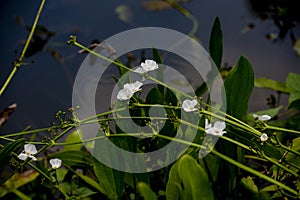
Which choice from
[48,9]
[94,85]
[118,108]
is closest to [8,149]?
[118,108]

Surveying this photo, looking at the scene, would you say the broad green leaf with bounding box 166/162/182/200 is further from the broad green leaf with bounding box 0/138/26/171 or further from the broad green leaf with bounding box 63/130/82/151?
the broad green leaf with bounding box 63/130/82/151

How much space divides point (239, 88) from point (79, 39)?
2.55 ft

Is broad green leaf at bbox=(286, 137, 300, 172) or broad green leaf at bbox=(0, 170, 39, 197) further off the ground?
broad green leaf at bbox=(286, 137, 300, 172)

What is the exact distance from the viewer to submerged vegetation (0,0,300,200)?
0.66 m

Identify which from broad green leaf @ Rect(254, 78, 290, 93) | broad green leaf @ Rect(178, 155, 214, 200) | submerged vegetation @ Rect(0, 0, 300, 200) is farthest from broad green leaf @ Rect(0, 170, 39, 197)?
broad green leaf @ Rect(254, 78, 290, 93)

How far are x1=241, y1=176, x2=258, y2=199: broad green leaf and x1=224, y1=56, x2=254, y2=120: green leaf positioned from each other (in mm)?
113

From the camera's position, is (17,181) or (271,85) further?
(271,85)

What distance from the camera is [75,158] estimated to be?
0.92 metres

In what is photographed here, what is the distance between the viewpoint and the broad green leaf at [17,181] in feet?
3.18

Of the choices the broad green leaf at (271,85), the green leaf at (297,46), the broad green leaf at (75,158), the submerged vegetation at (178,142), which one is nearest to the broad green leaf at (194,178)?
the submerged vegetation at (178,142)

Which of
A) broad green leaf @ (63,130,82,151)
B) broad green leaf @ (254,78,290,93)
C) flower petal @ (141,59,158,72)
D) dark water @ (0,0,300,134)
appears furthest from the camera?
dark water @ (0,0,300,134)

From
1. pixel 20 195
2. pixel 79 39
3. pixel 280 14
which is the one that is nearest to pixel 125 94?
pixel 20 195

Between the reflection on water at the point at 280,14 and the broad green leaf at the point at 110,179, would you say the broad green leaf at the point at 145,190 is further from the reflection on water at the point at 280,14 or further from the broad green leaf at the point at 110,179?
the reflection on water at the point at 280,14

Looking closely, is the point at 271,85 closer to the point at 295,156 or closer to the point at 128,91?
the point at 295,156
